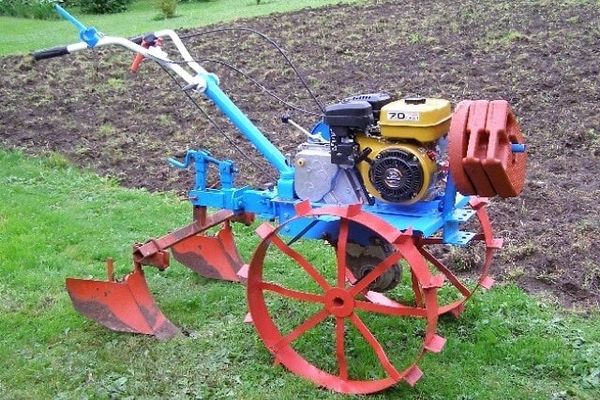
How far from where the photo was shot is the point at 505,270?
5.12 metres

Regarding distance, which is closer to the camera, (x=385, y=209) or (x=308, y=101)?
(x=385, y=209)

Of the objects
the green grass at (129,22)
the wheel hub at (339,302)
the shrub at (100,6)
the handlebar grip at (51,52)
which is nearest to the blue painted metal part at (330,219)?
the wheel hub at (339,302)

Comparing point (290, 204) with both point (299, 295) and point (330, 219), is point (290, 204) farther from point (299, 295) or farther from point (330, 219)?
point (299, 295)

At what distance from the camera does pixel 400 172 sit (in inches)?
149

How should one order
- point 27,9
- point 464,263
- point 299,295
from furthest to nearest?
point 27,9 < point 464,263 < point 299,295

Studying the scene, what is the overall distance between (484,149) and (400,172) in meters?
0.46

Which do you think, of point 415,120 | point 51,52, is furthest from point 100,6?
point 415,120

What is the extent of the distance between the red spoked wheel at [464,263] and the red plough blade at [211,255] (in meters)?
1.29

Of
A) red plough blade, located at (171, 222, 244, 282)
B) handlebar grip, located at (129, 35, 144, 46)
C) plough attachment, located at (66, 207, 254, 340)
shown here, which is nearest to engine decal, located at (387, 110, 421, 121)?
plough attachment, located at (66, 207, 254, 340)

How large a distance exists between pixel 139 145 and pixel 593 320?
17.3 feet

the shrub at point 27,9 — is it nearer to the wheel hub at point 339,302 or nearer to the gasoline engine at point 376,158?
the gasoline engine at point 376,158

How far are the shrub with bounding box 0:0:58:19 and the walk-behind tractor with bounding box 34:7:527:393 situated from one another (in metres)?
18.7

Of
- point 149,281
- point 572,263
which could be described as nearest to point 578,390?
point 572,263

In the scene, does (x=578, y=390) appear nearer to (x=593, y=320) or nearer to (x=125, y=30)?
(x=593, y=320)
